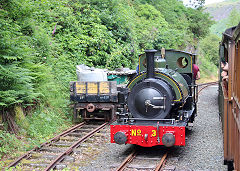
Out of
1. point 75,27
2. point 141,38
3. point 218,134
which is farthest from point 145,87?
point 141,38

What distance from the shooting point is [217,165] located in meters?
6.71

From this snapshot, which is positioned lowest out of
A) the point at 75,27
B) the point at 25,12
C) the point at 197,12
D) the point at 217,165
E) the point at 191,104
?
the point at 217,165

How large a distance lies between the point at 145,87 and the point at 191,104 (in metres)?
2.53

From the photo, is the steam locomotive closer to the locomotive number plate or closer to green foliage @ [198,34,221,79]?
the locomotive number plate

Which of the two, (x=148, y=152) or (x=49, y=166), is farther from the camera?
(x=148, y=152)

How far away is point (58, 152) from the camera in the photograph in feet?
25.3

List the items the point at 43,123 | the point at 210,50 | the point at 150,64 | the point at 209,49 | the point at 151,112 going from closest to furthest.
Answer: the point at 151,112 < the point at 150,64 < the point at 43,123 < the point at 210,50 < the point at 209,49

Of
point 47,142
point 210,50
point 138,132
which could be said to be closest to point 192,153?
point 138,132

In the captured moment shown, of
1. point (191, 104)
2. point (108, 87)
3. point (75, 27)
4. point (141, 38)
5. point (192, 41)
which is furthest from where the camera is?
point (192, 41)

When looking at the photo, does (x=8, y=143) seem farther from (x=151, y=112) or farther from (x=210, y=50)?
(x=210, y=50)

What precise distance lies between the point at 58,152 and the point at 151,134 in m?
2.44

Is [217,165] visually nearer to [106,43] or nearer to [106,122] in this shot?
[106,122]

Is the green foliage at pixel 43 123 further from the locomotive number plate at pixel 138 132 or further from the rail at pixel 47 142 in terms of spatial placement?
the locomotive number plate at pixel 138 132

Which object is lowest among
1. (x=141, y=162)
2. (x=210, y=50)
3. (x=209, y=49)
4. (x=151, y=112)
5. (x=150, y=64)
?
(x=141, y=162)
